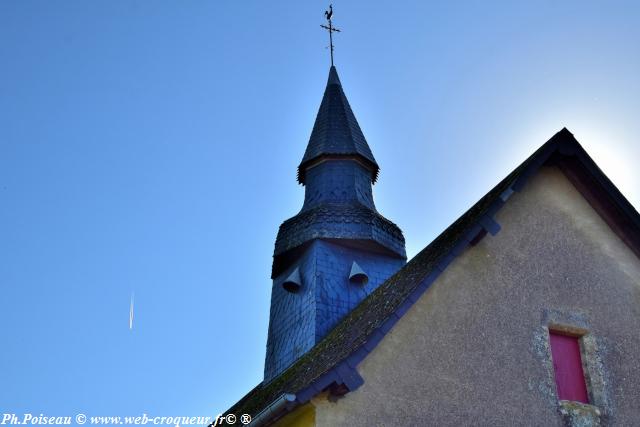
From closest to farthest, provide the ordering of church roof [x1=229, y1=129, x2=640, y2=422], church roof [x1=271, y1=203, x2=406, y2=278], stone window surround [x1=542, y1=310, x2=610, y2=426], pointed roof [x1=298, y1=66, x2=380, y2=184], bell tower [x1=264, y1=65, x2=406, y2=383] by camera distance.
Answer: church roof [x1=229, y1=129, x2=640, y2=422], stone window surround [x1=542, y1=310, x2=610, y2=426], bell tower [x1=264, y1=65, x2=406, y2=383], church roof [x1=271, y1=203, x2=406, y2=278], pointed roof [x1=298, y1=66, x2=380, y2=184]

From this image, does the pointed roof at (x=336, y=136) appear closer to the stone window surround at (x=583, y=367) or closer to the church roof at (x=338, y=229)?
the church roof at (x=338, y=229)

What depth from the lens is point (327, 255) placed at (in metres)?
17.7

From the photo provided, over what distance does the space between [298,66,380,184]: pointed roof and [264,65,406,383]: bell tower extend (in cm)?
5

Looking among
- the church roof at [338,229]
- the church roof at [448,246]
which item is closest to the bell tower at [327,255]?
the church roof at [338,229]

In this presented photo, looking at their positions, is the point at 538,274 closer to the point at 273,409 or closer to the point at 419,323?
the point at 419,323

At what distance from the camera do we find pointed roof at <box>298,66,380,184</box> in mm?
20406

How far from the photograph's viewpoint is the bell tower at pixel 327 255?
16812 millimetres

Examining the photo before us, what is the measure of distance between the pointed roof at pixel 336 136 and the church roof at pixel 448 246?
8.08 metres

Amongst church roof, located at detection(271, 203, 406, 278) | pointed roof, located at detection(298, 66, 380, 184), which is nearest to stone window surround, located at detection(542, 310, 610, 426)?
church roof, located at detection(271, 203, 406, 278)

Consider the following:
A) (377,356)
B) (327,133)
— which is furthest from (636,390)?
(327,133)

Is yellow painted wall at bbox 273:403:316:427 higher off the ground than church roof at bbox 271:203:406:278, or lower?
lower

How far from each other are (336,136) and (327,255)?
4.34m

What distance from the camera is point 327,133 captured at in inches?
833

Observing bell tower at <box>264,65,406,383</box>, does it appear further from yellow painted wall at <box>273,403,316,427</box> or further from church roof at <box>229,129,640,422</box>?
yellow painted wall at <box>273,403,316,427</box>
